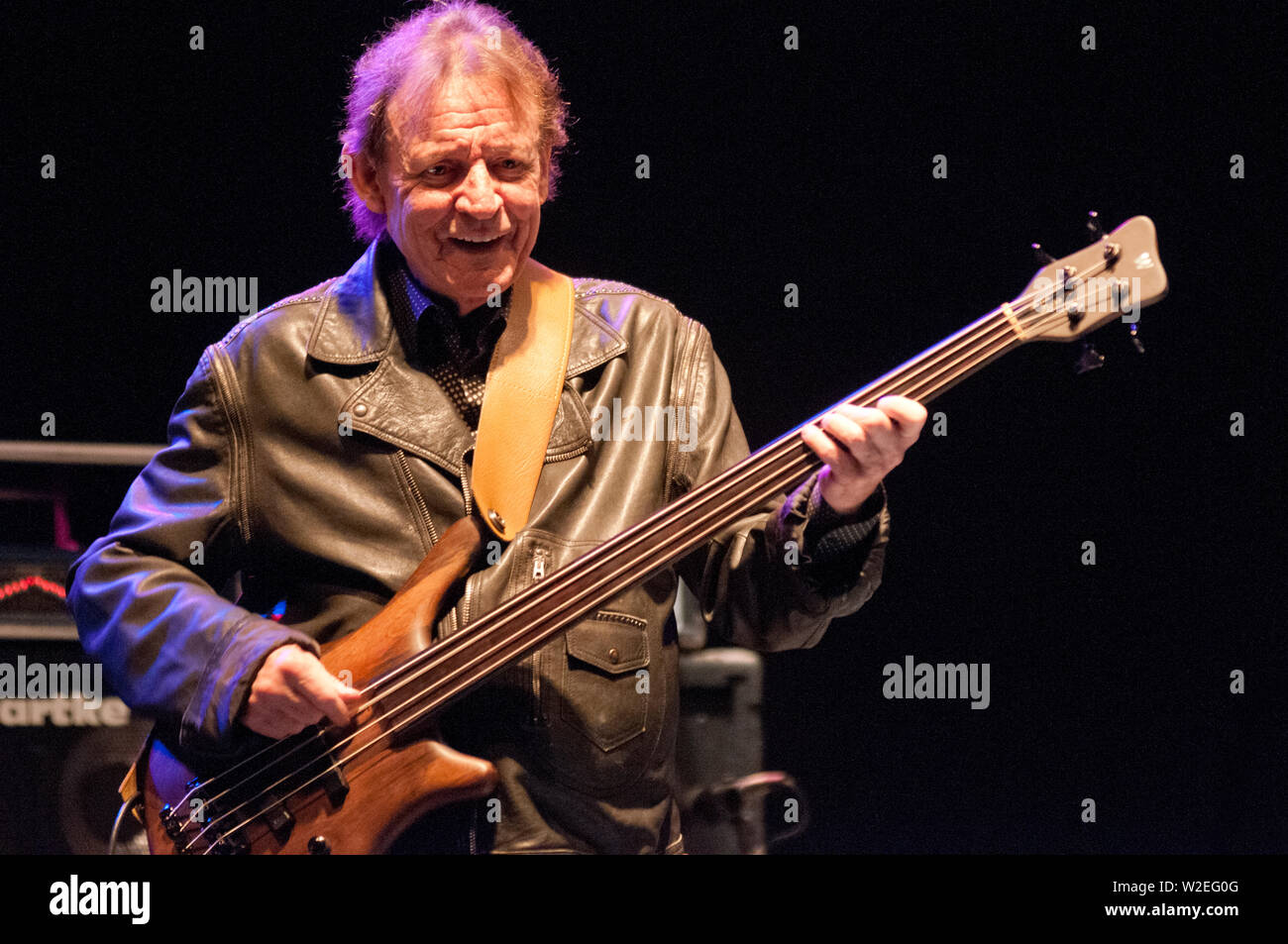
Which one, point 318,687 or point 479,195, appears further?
point 479,195

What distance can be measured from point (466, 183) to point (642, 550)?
57 cm

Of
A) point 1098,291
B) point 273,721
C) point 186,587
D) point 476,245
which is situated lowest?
point 273,721

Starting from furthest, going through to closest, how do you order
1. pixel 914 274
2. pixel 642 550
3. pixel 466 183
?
1. pixel 914 274
2. pixel 466 183
3. pixel 642 550

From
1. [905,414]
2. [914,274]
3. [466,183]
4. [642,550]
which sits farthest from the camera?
[914,274]

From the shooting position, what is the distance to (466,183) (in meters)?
1.85

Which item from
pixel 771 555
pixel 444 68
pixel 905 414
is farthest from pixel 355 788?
pixel 444 68

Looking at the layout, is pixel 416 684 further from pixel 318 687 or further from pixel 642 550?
pixel 642 550

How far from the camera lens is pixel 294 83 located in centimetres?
293

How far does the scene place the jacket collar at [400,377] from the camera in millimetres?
1889

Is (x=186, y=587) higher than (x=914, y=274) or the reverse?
the reverse

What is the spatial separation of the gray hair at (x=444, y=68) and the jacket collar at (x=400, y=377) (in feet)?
0.56

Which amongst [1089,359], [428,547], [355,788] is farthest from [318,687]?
[1089,359]

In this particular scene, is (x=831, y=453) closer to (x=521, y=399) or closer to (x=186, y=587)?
(x=521, y=399)

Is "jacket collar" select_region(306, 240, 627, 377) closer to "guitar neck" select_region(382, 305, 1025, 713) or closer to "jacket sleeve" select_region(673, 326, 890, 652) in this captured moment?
"jacket sleeve" select_region(673, 326, 890, 652)
